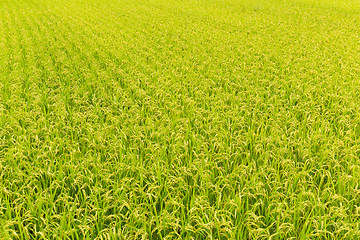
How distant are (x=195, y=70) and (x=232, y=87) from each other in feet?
4.84

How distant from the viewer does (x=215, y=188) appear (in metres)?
3.42

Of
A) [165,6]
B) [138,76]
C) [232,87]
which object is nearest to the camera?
[232,87]

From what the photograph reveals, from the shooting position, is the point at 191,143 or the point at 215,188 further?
the point at 191,143

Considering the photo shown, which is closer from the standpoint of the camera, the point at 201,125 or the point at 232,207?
the point at 232,207

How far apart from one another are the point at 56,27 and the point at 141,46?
5364 millimetres

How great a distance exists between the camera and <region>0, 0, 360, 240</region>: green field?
3076 millimetres

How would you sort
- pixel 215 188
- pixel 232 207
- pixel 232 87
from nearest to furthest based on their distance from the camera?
pixel 232 207 → pixel 215 188 → pixel 232 87

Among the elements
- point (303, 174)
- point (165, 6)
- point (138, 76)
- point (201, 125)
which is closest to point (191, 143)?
point (201, 125)

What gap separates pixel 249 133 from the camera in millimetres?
4625

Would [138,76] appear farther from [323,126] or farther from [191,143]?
[323,126]

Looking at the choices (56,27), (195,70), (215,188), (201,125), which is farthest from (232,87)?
(56,27)

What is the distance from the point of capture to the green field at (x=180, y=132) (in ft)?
10.1

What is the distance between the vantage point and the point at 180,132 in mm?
4887

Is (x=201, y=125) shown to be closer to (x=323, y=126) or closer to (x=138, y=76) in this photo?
(x=323, y=126)
